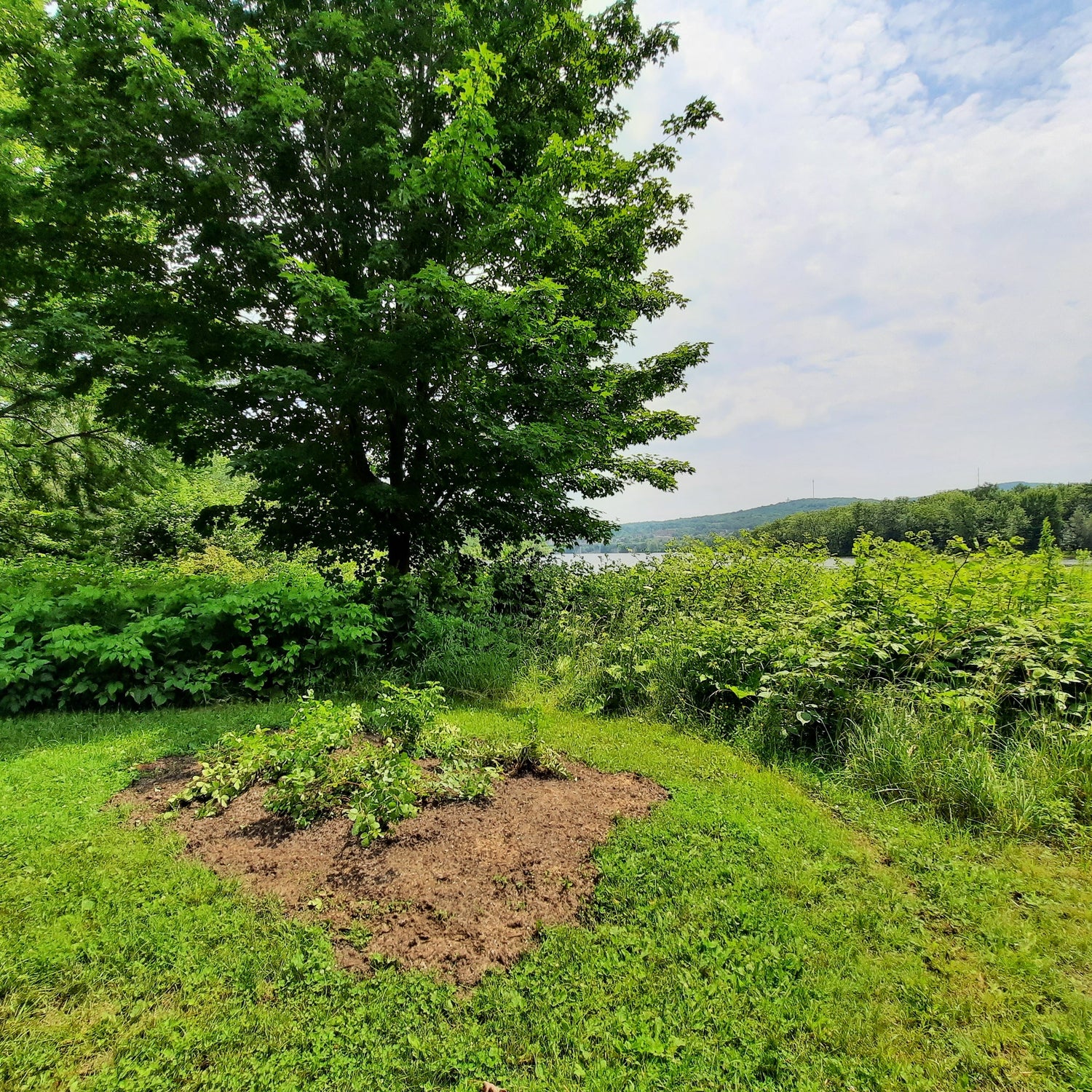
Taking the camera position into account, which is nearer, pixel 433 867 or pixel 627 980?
pixel 627 980

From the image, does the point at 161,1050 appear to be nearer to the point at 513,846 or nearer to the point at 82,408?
the point at 513,846

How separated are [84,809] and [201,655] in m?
→ 2.48

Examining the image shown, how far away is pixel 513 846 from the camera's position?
2.76 meters

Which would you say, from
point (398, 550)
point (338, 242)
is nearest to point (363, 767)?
point (398, 550)

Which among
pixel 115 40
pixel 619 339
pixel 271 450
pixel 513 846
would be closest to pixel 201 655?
pixel 271 450

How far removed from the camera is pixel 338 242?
22.4 ft

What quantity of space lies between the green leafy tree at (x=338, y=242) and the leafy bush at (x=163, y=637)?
5.38 ft

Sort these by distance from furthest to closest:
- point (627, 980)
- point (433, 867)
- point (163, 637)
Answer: point (163, 637) → point (433, 867) → point (627, 980)

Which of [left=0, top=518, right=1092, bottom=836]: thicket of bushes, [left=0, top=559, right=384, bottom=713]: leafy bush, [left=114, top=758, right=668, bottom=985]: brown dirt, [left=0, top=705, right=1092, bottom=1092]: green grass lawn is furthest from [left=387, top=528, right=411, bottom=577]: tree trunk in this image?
[left=0, top=705, right=1092, bottom=1092]: green grass lawn

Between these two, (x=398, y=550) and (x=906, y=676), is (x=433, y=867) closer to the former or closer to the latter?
(x=906, y=676)

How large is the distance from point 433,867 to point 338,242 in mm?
7523

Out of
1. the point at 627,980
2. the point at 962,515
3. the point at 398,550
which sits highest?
the point at 962,515

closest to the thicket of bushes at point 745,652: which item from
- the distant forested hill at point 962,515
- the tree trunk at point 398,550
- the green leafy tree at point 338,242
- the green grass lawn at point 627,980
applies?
the tree trunk at point 398,550

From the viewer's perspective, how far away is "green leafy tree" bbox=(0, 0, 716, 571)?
5332 millimetres
